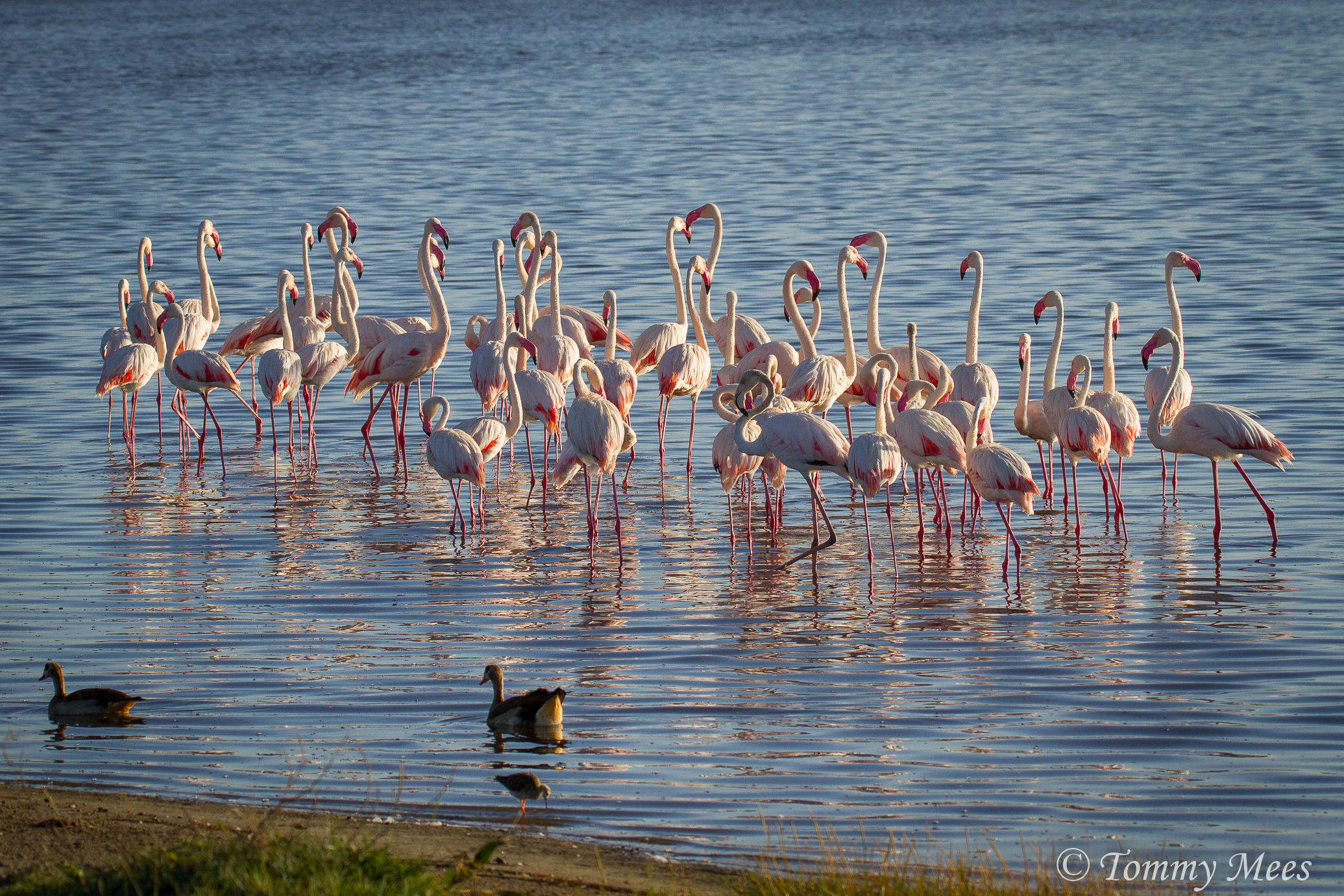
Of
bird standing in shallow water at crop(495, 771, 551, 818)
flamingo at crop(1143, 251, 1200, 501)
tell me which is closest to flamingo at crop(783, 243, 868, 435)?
flamingo at crop(1143, 251, 1200, 501)

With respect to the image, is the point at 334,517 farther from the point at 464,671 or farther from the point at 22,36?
the point at 22,36

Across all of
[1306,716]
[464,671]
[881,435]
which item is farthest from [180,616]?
[1306,716]

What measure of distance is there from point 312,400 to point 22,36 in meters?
48.9

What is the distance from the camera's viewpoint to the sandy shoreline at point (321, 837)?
496 cm

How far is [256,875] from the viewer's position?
4.27 m

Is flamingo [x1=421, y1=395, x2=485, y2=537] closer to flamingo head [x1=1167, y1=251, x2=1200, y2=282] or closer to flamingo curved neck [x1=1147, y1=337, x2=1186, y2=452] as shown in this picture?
flamingo curved neck [x1=1147, y1=337, x2=1186, y2=452]

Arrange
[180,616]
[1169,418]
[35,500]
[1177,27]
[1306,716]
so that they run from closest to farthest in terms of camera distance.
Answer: [1306,716] → [180,616] → [1169,418] → [35,500] → [1177,27]

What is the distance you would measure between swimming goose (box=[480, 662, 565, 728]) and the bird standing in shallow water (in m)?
0.52

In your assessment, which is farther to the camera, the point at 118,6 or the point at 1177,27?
the point at 118,6

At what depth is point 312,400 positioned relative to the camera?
12.5 metres

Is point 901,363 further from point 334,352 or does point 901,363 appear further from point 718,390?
point 334,352

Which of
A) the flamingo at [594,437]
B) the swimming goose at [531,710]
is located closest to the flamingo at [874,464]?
the flamingo at [594,437]

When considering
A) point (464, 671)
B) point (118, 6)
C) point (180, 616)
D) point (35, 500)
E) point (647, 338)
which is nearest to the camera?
point (464, 671)

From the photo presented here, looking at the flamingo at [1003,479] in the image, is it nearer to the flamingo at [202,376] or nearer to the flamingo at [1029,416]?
the flamingo at [1029,416]
